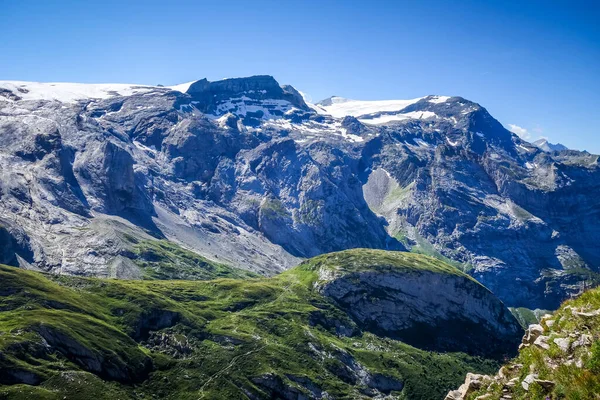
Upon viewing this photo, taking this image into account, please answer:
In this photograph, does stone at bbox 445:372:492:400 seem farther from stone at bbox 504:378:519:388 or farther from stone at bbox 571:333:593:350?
stone at bbox 571:333:593:350

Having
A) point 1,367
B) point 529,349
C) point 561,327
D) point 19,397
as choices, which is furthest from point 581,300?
point 1,367

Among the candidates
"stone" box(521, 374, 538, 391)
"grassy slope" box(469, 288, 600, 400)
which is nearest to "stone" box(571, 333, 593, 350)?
"grassy slope" box(469, 288, 600, 400)

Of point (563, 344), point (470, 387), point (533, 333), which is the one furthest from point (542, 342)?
point (470, 387)

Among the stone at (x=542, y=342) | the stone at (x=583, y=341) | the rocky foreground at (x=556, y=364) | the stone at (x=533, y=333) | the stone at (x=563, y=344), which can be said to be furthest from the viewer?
the stone at (x=533, y=333)

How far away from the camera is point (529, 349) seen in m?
24.1

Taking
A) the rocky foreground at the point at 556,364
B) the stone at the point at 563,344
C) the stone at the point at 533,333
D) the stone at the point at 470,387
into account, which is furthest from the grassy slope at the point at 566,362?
the stone at the point at 470,387

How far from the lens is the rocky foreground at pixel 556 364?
802 inches

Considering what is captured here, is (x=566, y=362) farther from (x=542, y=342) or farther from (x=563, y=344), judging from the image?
(x=542, y=342)

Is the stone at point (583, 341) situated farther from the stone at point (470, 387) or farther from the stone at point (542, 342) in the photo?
the stone at point (470, 387)

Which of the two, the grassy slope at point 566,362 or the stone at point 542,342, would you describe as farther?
the stone at point 542,342

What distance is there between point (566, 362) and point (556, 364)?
0.52 m

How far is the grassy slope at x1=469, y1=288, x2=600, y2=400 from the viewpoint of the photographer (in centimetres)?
2006

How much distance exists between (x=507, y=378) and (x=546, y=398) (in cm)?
380

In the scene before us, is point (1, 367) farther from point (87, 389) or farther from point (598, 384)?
point (598, 384)
